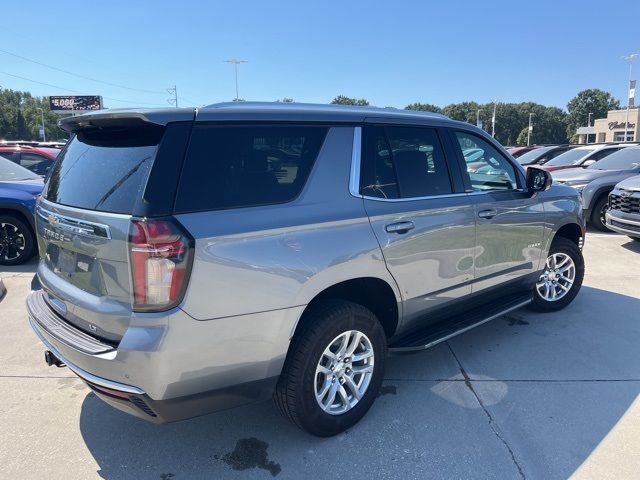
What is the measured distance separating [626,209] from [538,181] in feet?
14.9

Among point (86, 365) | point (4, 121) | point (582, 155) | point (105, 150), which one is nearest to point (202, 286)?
point (86, 365)

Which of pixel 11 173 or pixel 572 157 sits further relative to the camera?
pixel 572 157

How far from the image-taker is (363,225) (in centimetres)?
282

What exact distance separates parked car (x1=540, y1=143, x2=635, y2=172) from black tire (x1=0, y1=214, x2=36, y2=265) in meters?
11.5

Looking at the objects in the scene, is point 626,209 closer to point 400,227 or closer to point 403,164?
point 403,164

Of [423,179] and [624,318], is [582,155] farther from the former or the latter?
[423,179]

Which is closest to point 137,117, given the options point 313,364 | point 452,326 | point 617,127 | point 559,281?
point 313,364

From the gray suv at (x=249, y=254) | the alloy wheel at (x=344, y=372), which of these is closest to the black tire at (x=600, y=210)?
the gray suv at (x=249, y=254)

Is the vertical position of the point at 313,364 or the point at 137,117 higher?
the point at 137,117

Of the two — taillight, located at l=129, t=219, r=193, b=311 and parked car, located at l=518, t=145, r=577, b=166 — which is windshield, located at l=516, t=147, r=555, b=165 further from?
taillight, located at l=129, t=219, r=193, b=311

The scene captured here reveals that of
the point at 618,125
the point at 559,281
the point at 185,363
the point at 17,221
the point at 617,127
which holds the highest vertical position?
the point at 618,125

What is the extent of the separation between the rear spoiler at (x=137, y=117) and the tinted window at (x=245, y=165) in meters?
0.10

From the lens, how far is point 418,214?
3.18 m

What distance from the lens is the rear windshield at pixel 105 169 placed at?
2283mm
